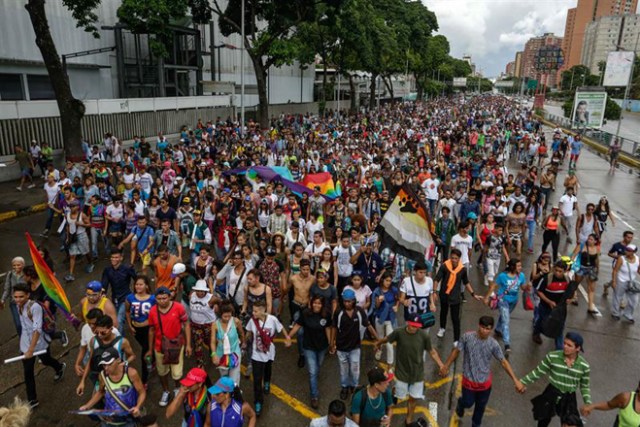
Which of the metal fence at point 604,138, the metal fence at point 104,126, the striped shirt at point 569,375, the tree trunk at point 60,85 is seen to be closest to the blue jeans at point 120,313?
the striped shirt at point 569,375

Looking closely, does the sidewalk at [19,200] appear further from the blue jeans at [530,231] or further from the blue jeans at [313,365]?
the blue jeans at [530,231]

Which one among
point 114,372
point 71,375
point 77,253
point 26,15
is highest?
point 26,15

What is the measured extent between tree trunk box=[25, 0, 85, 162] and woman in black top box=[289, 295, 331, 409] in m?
14.3

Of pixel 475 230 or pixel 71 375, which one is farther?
pixel 475 230

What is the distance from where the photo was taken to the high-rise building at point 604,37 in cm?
15800

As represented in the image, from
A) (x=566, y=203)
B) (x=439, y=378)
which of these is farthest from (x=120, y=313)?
(x=566, y=203)

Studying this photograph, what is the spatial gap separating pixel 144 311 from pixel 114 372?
133cm

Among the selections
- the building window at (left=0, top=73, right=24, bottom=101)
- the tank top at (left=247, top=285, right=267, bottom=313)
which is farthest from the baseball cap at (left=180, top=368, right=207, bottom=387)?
the building window at (left=0, top=73, right=24, bottom=101)

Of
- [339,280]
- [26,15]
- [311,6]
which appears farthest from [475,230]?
[26,15]

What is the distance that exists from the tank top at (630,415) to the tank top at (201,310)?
4418 mm

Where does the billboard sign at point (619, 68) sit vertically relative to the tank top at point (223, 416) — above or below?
above

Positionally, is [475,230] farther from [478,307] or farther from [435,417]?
[435,417]

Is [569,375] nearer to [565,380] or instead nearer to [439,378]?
[565,380]

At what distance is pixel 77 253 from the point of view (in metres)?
9.28
